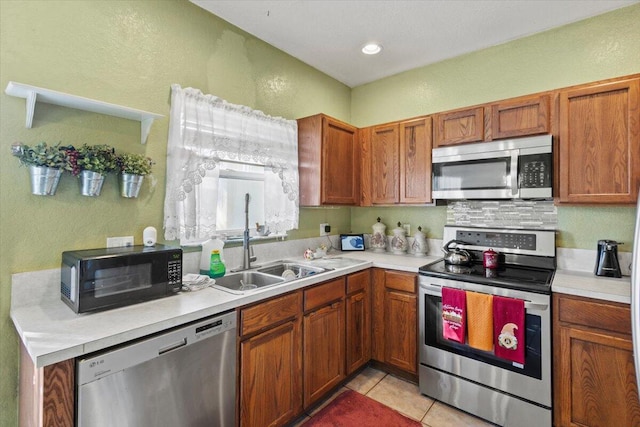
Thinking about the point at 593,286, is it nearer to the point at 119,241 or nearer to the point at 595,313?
the point at 595,313

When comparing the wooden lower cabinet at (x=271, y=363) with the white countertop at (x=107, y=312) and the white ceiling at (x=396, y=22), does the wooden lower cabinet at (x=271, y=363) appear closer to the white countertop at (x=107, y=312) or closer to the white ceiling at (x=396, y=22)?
the white countertop at (x=107, y=312)

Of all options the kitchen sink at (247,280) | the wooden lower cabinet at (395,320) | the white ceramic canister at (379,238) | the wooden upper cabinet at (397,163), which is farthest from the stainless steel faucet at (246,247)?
the white ceramic canister at (379,238)

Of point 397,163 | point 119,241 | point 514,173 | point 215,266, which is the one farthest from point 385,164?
point 119,241

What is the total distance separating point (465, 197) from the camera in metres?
2.36

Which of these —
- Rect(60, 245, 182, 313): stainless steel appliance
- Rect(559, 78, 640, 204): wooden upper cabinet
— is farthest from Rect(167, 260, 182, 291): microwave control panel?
Rect(559, 78, 640, 204): wooden upper cabinet

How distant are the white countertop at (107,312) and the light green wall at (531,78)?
1.39ft

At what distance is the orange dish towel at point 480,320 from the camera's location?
1.89 meters

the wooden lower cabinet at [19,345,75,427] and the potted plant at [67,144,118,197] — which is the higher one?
the potted plant at [67,144,118,197]

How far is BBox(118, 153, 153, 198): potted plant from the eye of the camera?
1623 mm

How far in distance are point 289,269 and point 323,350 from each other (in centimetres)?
67

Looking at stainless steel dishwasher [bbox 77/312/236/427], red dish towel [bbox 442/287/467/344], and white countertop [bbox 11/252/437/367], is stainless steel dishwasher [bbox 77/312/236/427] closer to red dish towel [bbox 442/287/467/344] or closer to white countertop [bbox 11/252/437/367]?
white countertop [bbox 11/252/437/367]

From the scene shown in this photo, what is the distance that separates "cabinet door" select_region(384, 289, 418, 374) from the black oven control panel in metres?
0.74

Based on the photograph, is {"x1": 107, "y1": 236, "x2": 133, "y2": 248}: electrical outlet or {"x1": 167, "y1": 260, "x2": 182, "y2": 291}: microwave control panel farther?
{"x1": 107, "y1": 236, "x2": 133, "y2": 248}: electrical outlet

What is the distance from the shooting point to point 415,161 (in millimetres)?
2678
